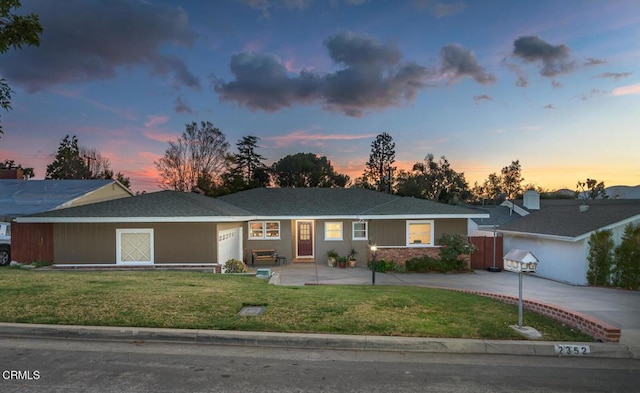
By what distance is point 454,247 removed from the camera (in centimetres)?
1725

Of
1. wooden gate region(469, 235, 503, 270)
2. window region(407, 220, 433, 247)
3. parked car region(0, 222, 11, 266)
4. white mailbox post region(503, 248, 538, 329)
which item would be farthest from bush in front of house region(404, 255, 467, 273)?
parked car region(0, 222, 11, 266)

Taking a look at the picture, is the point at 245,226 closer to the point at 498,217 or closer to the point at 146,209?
the point at 146,209

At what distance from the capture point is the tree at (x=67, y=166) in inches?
1897

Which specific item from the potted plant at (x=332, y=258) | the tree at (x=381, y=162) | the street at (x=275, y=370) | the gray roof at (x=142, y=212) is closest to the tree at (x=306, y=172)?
the tree at (x=381, y=162)

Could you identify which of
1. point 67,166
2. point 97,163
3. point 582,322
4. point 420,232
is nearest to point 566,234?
point 420,232

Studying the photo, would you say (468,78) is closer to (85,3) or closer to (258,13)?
(258,13)

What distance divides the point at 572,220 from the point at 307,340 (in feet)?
54.3

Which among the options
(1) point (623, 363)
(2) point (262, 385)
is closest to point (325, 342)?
(2) point (262, 385)

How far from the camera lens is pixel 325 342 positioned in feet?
18.7

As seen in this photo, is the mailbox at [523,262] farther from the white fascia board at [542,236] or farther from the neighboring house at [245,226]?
the white fascia board at [542,236]

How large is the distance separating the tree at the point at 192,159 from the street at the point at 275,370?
115ft

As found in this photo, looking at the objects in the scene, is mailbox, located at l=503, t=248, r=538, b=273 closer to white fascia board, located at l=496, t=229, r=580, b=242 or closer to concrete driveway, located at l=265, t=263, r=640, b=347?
concrete driveway, located at l=265, t=263, r=640, b=347

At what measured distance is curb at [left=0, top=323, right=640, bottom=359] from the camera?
559cm

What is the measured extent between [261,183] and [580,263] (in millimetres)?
38463
